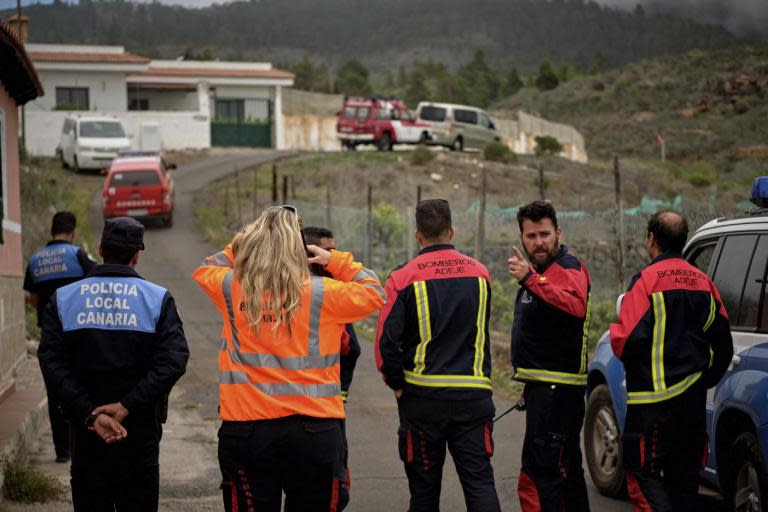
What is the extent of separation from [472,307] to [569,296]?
0.61m

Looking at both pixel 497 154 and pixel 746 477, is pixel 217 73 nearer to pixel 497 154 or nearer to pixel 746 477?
pixel 497 154

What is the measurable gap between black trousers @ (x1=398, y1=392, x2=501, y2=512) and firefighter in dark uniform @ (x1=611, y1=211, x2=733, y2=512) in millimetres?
807

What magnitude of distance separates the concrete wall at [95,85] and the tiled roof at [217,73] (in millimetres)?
3742

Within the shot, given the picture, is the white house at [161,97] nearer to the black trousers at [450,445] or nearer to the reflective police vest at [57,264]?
the reflective police vest at [57,264]

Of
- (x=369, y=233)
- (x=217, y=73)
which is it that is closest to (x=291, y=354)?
(x=369, y=233)

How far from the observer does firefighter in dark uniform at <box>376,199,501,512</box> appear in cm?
550

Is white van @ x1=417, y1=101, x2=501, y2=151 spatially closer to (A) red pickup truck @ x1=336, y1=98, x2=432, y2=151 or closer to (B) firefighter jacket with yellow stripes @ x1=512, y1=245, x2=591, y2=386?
(A) red pickup truck @ x1=336, y1=98, x2=432, y2=151

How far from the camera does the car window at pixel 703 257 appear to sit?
6.88 meters

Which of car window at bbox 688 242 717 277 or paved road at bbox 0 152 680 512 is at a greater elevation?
car window at bbox 688 242 717 277

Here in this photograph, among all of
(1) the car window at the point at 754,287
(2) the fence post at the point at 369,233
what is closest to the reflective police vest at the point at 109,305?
(1) the car window at the point at 754,287

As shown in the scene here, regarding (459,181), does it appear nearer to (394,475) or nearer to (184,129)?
(184,129)

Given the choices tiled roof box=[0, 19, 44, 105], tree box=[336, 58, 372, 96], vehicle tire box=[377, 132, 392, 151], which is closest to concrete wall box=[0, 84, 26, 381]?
tiled roof box=[0, 19, 44, 105]

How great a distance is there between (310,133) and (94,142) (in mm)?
18805

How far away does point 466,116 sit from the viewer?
145ft
